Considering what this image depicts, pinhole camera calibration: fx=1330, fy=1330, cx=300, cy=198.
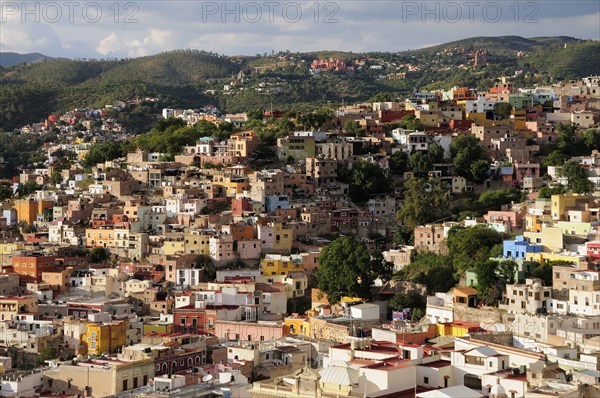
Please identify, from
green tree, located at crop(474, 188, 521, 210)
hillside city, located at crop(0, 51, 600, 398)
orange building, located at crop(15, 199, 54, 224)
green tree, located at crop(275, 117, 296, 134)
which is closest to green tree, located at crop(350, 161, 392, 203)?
hillside city, located at crop(0, 51, 600, 398)

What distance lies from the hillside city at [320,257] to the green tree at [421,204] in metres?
0.08

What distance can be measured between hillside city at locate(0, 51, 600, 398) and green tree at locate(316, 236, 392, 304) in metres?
0.05

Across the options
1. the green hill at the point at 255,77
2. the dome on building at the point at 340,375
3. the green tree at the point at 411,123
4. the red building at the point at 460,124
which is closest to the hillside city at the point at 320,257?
the dome on building at the point at 340,375

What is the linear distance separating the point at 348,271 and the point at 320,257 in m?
1.46

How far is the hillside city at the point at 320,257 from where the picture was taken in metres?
20.9

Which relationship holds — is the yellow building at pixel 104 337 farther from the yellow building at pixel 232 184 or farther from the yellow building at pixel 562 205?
the yellow building at pixel 232 184

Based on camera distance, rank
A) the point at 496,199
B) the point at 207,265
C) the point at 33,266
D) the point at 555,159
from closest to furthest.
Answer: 1. the point at 207,265
2. the point at 33,266
3. the point at 496,199
4. the point at 555,159

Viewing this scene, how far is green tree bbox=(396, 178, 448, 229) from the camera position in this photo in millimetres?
34594

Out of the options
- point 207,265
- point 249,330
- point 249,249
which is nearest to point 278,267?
point 249,249

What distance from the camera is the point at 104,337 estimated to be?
1028 inches

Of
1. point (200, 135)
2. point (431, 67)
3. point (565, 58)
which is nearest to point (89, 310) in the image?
point (200, 135)

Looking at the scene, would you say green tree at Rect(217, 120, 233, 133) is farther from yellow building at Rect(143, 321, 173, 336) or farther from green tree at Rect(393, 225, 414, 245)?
yellow building at Rect(143, 321, 173, 336)

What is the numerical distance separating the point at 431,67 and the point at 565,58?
41.6ft

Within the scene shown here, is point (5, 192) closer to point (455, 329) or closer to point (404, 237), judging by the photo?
point (404, 237)
